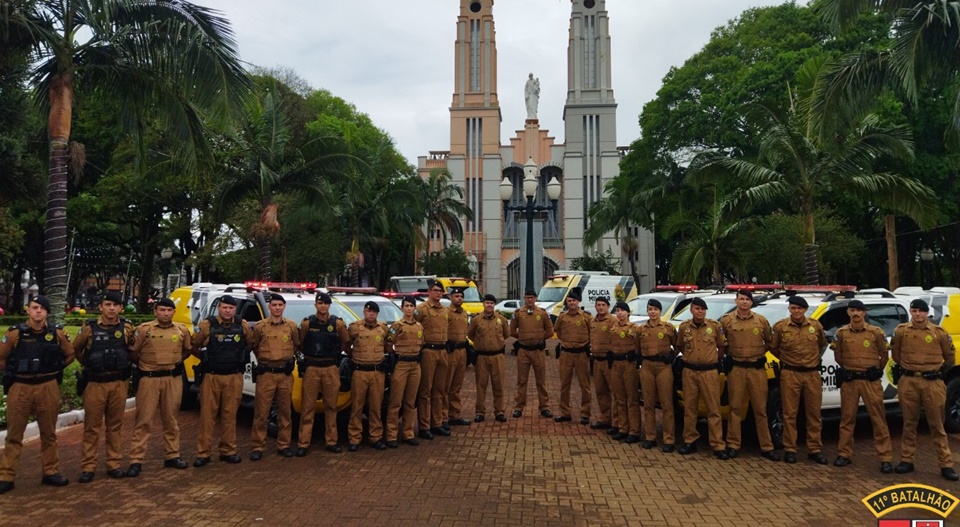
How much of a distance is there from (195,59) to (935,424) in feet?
32.8

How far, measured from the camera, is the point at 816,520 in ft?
16.4

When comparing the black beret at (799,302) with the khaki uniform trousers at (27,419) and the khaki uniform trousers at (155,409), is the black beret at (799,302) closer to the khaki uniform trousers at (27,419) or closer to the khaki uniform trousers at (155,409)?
the khaki uniform trousers at (155,409)

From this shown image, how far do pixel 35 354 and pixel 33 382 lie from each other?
0.27m

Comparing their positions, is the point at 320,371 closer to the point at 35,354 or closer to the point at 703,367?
the point at 35,354

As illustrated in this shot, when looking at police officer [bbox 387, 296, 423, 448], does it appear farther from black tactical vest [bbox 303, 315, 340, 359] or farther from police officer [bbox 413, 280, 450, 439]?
black tactical vest [bbox 303, 315, 340, 359]

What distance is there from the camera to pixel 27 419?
574 cm

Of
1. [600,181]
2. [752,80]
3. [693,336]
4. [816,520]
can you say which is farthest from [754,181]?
[600,181]

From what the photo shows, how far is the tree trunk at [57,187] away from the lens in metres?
8.71

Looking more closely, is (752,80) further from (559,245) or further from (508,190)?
(559,245)

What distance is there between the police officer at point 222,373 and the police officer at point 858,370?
6.37m

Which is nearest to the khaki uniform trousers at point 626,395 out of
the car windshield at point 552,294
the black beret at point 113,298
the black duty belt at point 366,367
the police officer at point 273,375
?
the black duty belt at point 366,367

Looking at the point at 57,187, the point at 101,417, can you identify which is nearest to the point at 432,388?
the point at 101,417

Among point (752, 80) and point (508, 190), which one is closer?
point (508, 190)

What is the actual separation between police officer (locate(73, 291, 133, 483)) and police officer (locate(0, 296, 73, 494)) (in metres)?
0.20
